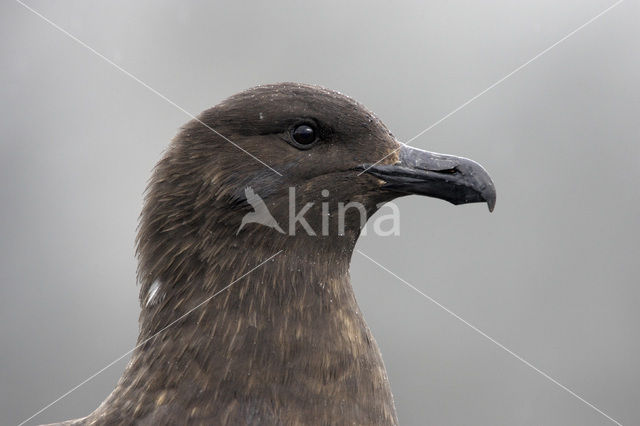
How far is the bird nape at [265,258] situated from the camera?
208 centimetres

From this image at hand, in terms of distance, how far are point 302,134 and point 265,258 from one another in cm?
35

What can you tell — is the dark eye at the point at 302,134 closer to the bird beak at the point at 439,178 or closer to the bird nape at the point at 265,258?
the bird nape at the point at 265,258

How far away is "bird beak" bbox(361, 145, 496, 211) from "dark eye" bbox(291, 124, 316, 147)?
0.17m

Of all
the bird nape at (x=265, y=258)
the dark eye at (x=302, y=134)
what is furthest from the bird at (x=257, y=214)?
the dark eye at (x=302, y=134)

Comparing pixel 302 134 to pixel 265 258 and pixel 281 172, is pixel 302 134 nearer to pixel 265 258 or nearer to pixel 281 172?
pixel 281 172

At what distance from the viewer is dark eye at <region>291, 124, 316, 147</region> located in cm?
229

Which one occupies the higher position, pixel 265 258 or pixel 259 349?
pixel 265 258

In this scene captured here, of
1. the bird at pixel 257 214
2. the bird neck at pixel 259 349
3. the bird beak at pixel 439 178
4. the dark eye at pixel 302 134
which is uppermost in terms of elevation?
the dark eye at pixel 302 134

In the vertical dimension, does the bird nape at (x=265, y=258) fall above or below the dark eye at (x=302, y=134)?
below

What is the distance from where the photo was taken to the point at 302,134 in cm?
229

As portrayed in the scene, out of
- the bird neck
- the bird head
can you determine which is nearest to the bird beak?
the bird head

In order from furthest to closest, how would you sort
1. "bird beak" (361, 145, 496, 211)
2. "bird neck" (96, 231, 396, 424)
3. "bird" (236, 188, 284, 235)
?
"bird beak" (361, 145, 496, 211), "bird" (236, 188, 284, 235), "bird neck" (96, 231, 396, 424)

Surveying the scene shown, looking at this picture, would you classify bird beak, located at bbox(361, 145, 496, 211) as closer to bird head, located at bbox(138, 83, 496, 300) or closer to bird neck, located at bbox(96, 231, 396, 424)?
bird head, located at bbox(138, 83, 496, 300)

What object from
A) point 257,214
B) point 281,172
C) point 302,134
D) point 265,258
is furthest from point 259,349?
point 302,134
